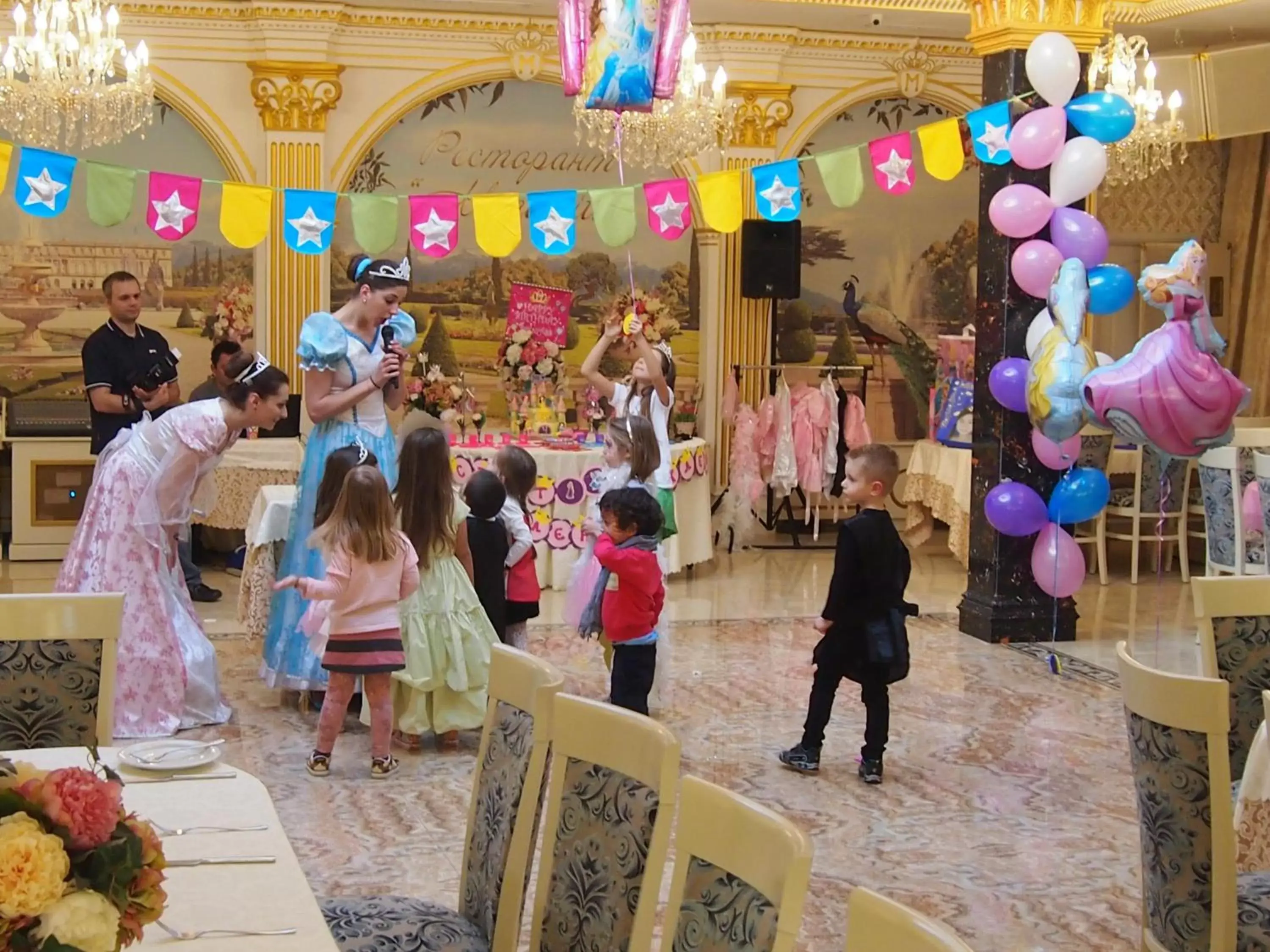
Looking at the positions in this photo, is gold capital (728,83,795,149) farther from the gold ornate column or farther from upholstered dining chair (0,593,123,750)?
upholstered dining chair (0,593,123,750)

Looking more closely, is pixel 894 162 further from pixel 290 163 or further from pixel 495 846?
pixel 290 163

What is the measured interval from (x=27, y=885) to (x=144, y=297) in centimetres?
988

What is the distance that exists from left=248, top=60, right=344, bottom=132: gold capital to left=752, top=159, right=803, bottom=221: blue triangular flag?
4.88 meters

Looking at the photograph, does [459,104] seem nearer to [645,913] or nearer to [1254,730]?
[1254,730]

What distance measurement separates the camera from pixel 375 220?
6699 mm

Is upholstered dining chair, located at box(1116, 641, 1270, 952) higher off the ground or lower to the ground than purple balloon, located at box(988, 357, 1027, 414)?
lower

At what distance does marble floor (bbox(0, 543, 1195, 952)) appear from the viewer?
4574 millimetres

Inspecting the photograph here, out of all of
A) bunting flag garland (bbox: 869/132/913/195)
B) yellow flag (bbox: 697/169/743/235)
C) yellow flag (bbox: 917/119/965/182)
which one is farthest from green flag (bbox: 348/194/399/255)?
yellow flag (bbox: 917/119/965/182)

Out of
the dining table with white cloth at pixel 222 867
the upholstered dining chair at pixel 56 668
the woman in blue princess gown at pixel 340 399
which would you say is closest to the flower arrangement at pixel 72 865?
the dining table with white cloth at pixel 222 867

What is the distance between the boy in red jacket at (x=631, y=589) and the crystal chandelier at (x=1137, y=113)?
11.7 ft

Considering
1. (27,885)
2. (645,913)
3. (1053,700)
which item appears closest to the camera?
(27,885)

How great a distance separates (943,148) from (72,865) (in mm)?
5870

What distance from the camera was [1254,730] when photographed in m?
4.23

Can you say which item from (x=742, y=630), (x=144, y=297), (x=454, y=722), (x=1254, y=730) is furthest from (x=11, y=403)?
(x=1254, y=730)
